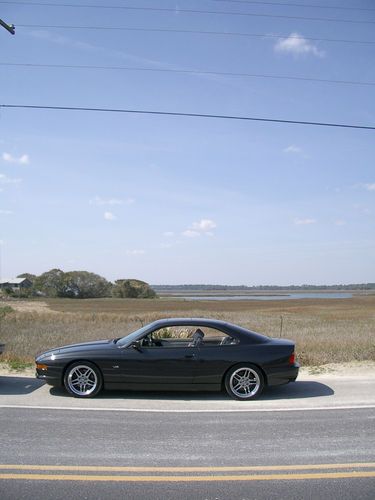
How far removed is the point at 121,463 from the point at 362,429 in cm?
303

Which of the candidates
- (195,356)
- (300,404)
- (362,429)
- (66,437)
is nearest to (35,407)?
(66,437)

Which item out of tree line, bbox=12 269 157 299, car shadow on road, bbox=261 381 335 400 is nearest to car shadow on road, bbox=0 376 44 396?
car shadow on road, bbox=261 381 335 400

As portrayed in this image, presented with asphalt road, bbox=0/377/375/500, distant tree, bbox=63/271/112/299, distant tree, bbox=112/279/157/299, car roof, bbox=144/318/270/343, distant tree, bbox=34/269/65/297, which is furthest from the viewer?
distant tree, bbox=63/271/112/299

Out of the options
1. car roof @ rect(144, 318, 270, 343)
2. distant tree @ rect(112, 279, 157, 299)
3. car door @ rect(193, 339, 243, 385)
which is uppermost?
car roof @ rect(144, 318, 270, 343)

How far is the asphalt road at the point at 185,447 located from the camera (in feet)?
13.3

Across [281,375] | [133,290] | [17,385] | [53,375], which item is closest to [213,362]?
[281,375]

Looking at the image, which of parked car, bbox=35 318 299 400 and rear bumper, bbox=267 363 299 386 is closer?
parked car, bbox=35 318 299 400

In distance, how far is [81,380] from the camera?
24.5 feet

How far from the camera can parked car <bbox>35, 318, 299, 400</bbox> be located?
24.2 ft

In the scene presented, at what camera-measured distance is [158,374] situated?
24.1 feet

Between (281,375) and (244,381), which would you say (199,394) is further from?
(281,375)

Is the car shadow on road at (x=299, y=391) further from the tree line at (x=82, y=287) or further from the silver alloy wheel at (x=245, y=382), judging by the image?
the tree line at (x=82, y=287)

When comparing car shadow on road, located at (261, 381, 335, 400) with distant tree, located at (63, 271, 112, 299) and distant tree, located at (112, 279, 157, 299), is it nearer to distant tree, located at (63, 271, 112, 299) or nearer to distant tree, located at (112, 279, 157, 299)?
distant tree, located at (112, 279, 157, 299)

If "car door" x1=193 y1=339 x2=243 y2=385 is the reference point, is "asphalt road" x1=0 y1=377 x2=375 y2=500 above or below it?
below
